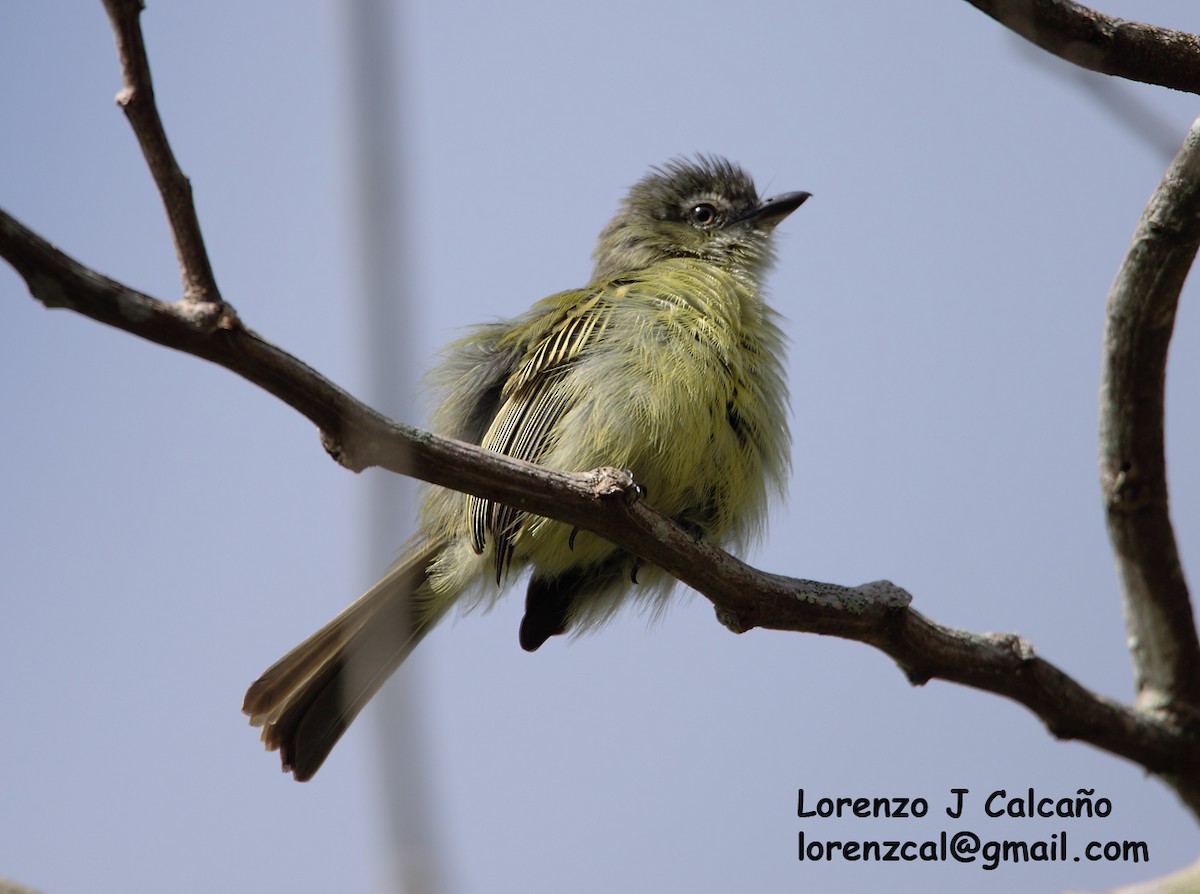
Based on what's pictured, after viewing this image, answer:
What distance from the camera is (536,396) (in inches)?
162

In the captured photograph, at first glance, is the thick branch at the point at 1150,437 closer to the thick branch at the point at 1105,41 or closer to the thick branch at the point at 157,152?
the thick branch at the point at 1105,41

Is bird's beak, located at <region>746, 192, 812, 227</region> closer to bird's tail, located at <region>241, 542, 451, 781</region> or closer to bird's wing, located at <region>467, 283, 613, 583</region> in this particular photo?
bird's wing, located at <region>467, 283, 613, 583</region>

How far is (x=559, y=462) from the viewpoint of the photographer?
3.85 metres

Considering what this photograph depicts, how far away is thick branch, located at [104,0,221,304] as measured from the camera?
1950 millimetres

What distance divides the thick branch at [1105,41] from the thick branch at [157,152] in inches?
79.1

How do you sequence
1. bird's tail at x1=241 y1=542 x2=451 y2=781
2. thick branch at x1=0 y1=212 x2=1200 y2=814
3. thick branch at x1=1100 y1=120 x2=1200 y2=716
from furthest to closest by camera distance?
bird's tail at x1=241 y1=542 x2=451 y2=781 → thick branch at x1=1100 y1=120 x2=1200 y2=716 → thick branch at x1=0 y1=212 x2=1200 y2=814

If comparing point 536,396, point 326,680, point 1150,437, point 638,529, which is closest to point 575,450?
point 536,396

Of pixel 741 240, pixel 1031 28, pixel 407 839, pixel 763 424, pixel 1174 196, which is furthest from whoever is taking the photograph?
pixel 741 240

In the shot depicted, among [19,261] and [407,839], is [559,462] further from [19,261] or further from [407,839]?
[407,839]

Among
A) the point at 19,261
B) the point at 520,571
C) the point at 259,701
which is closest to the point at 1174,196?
the point at 520,571

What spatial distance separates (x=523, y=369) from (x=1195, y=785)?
277 cm

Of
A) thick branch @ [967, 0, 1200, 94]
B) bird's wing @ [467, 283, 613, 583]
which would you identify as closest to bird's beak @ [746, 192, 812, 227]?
bird's wing @ [467, 283, 613, 583]

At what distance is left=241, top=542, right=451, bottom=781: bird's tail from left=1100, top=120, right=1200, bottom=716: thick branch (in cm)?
245

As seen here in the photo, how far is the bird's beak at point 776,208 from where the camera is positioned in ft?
17.4
